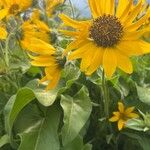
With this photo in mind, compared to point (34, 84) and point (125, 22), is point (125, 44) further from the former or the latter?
point (34, 84)

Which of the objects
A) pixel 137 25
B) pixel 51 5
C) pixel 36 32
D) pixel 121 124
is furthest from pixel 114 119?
pixel 51 5

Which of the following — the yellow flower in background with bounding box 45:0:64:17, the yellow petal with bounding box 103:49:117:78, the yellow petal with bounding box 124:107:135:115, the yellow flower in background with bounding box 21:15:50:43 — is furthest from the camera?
the yellow flower in background with bounding box 45:0:64:17

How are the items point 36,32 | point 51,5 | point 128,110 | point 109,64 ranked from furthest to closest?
1. point 51,5
2. point 36,32
3. point 128,110
4. point 109,64

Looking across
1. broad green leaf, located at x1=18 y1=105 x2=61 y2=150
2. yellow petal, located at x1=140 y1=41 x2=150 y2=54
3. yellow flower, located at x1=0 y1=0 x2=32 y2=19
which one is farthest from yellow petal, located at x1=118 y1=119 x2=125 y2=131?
yellow flower, located at x1=0 y1=0 x2=32 y2=19

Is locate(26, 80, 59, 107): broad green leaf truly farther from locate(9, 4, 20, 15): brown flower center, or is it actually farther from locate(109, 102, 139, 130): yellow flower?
locate(9, 4, 20, 15): brown flower center

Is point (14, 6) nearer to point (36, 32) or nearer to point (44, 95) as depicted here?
point (36, 32)

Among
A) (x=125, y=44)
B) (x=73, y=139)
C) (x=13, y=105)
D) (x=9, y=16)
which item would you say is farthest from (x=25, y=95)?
(x=9, y=16)

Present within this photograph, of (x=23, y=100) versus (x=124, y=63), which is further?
(x=23, y=100)
